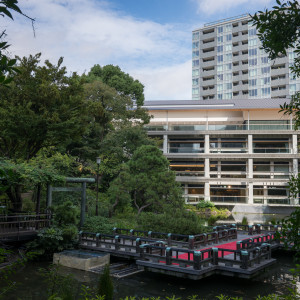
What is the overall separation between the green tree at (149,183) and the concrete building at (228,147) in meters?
25.3

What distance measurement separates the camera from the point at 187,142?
178 ft

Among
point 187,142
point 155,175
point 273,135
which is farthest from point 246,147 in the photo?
point 155,175

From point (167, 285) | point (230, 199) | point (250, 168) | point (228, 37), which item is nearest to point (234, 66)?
point (228, 37)

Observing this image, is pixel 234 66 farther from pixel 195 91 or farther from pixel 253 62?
pixel 195 91

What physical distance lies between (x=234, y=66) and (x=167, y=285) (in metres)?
74.4

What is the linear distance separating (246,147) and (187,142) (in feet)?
31.0

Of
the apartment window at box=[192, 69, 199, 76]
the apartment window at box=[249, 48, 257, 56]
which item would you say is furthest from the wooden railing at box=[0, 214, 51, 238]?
the apartment window at box=[192, 69, 199, 76]

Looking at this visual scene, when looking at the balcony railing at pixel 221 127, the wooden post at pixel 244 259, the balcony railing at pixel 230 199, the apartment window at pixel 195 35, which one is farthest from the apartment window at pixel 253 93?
the wooden post at pixel 244 259

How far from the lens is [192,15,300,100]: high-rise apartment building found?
7419 centimetres

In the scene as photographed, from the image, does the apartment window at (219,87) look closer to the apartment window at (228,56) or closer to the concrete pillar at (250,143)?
the apartment window at (228,56)

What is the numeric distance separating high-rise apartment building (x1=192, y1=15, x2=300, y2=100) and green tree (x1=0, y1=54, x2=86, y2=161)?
60848 mm

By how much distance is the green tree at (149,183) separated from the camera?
75.6 feet

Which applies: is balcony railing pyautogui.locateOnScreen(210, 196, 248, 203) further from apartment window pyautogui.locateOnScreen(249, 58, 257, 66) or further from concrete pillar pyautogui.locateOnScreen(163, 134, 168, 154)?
apartment window pyautogui.locateOnScreen(249, 58, 257, 66)

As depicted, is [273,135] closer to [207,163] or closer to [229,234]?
[207,163]
